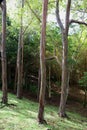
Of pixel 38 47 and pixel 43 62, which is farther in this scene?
pixel 38 47

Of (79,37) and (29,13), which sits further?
(79,37)

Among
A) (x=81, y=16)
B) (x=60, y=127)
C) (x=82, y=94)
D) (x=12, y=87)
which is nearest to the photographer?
(x=60, y=127)

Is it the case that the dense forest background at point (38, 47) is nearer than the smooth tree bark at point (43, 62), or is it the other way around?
the smooth tree bark at point (43, 62)

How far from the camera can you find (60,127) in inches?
371

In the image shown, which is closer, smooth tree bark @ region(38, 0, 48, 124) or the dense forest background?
smooth tree bark @ region(38, 0, 48, 124)

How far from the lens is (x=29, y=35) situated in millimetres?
19172

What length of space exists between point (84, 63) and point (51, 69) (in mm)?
3042

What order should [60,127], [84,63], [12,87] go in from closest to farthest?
[60,127], [84,63], [12,87]

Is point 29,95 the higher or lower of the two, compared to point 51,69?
lower

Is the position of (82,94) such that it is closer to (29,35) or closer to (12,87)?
(12,87)

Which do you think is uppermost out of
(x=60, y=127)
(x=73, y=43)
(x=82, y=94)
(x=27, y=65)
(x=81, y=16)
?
(x=81, y=16)

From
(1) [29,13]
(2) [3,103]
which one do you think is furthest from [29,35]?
(2) [3,103]

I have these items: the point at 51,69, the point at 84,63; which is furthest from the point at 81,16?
the point at 51,69

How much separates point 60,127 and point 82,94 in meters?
14.9
